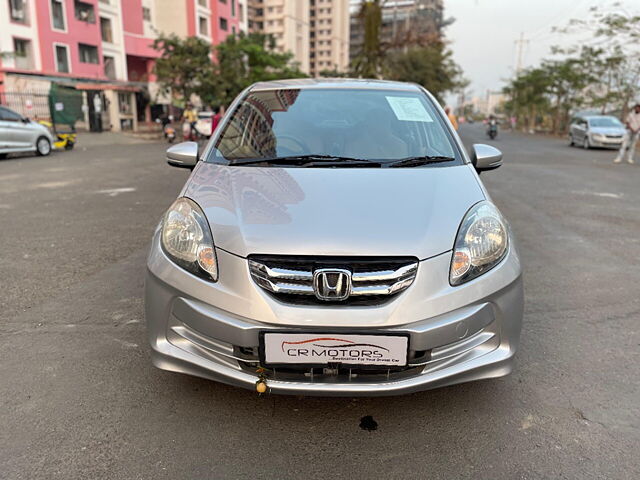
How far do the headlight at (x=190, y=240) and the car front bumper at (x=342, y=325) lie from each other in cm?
4

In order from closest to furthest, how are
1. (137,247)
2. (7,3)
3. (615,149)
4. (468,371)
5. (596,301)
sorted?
(468,371) → (596,301) → (137,247) → (615,149) → (7,3)

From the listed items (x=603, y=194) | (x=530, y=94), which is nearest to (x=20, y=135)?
(x=603, y=194)

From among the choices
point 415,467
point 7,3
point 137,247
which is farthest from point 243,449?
point 7,3

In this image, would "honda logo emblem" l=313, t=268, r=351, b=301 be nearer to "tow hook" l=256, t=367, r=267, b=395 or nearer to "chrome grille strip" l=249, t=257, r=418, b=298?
"chrome grille strip" l=249, t=257, r=418, b=298

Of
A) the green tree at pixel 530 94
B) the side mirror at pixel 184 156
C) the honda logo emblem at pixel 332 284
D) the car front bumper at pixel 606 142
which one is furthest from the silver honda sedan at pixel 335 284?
the green tree at pixel 530 94

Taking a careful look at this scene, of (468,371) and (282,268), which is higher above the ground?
(282,268)

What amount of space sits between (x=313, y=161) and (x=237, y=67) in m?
27.2

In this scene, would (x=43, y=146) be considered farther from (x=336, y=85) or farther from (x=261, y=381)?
(x=261, y=381)

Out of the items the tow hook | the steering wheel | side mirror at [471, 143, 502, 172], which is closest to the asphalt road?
the tow hook

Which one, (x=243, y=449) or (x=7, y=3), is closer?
(x=243, y=449)

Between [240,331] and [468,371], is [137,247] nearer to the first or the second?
[240,331]

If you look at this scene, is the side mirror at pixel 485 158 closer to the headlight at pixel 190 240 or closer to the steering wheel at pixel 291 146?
the steering wheel at pixel 291 146

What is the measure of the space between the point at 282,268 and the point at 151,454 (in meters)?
0.92

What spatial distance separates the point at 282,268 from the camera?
2.11 meters
